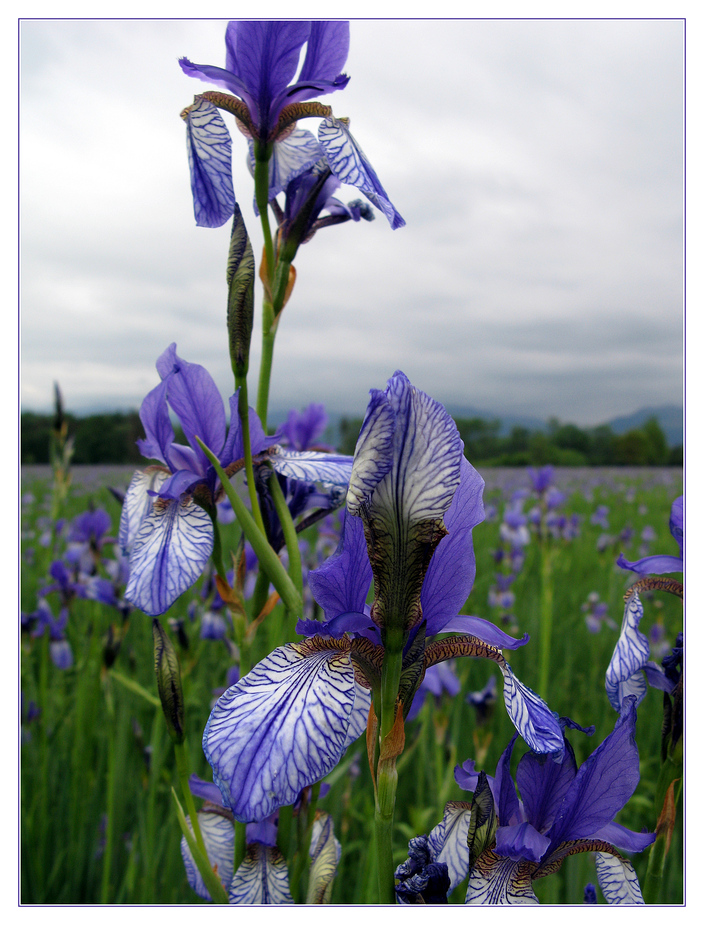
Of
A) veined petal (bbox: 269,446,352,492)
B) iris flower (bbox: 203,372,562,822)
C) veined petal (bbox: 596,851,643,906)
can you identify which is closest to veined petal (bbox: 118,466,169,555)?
veined petal (bbox: 269,446,352,492)

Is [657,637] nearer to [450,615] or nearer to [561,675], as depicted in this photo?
[561,675]

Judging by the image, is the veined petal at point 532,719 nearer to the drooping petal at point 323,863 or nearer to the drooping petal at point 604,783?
the drooping petal at point 604,783

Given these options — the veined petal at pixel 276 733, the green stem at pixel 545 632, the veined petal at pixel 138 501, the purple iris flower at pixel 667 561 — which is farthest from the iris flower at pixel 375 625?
the green stem at pixel 545 632

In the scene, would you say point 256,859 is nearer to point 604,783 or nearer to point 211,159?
point 604,783

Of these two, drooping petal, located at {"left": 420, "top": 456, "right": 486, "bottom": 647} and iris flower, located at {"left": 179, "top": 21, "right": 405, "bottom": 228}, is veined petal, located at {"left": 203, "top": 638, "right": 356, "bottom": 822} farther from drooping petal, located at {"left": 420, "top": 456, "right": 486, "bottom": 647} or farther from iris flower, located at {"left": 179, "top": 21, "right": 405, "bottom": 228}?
iris flower, located at {"left": 179, "top": 21, "right": 405, "bottom": 228}

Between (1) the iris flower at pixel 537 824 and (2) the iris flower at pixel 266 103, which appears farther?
(2) the iris flower at pixel 266 103

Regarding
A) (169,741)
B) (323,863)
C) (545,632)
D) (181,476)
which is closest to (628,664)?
(323,863)

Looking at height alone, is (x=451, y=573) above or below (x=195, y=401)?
below
